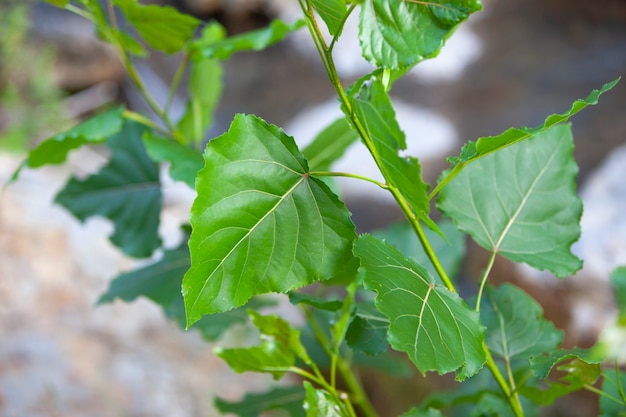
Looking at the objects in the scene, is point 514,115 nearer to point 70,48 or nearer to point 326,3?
point 70,48

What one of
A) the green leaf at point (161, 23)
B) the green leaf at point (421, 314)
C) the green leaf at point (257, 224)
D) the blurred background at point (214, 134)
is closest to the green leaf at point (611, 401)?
the green leaf at point (421, 314)

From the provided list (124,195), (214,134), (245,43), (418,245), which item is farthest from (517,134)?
(214,134)

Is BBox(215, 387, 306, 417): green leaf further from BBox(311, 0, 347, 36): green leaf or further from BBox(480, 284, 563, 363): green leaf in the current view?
BBox(311, 0, 347, 36): green leaf

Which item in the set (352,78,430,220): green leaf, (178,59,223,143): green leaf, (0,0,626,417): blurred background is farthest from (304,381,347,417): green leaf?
(0,0,626,417): blurred background

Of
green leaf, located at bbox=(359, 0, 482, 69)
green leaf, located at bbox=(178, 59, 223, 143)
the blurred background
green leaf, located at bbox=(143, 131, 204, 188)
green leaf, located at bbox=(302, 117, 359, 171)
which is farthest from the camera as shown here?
the blurred background

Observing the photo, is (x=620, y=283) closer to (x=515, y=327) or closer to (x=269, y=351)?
(x=515, y=327)
